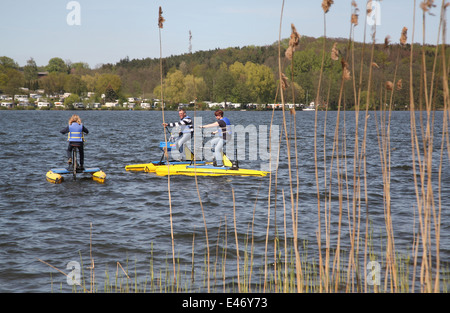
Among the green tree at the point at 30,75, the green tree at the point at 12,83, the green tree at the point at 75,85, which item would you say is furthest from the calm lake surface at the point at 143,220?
the green tree at the point at 30,75

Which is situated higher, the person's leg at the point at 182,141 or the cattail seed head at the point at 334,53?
the cattail seed head at the point at 334,53

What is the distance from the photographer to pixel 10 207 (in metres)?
13.5

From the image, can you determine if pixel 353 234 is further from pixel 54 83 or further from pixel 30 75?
pixel 30 75

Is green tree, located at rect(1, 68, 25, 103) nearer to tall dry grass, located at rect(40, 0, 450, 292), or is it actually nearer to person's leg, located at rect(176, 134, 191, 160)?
person's leg, located at rect(176, 134, 191, 160)

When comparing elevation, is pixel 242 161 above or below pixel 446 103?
below

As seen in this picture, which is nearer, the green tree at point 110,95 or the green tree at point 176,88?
the green tree at point 176,88

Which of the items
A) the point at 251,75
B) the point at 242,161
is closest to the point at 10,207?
the point at 242,161

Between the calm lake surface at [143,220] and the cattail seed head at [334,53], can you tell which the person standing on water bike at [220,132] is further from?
the cattail seed head at [334,53]

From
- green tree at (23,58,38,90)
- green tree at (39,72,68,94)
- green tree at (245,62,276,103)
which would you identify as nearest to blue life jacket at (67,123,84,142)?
green tree at (245,62,276,103)

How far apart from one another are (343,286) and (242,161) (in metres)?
18.4

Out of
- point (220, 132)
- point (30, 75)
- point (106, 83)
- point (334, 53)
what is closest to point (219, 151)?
point (220, 132)

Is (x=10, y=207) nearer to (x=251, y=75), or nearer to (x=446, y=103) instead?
(x=446, y=103)

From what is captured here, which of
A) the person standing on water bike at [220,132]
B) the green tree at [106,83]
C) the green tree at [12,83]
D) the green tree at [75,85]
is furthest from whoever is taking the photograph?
the green tree at [75,85]
